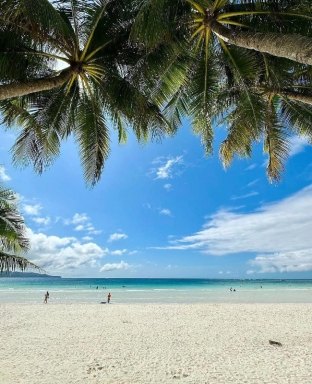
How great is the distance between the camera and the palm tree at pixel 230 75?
18.9 feet

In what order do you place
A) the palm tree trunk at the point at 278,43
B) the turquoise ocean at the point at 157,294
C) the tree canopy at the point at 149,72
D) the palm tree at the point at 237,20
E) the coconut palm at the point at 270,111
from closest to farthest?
the palm tree trunk at the point at 278,43, the palm tree at the point at 237,20, the tree canopy at the point at 149,72, the coconut palm at the point at 270,111, the turquoise ocean at the point at 157,294

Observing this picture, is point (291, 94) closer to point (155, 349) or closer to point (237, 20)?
point (237, 20)

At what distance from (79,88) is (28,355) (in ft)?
23.8

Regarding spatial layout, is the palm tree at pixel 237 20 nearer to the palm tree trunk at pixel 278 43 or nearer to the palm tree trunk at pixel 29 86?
the palm tree trunk at pixel 278 43

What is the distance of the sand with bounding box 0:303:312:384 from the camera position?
8.16m

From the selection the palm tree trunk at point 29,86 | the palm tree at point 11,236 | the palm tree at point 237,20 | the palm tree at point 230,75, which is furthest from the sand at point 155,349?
the palm tree at point 237,20

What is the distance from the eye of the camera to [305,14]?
5641 mm

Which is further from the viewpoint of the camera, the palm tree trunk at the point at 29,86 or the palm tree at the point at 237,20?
the palm tree trunk at the point at 29,86

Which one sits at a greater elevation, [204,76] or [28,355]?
[204,76]

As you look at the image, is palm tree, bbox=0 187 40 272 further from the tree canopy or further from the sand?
the sand

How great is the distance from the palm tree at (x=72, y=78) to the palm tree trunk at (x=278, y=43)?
2344 millimetres

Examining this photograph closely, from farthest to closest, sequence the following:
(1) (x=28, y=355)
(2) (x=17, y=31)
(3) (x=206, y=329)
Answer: (3) (x=206, y=329), (1) (x=28, y=355), (2) (x=17, y=31)

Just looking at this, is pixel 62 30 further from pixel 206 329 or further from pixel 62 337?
pixel 206 329

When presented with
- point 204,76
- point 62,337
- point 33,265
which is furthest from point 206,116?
point 62,337
